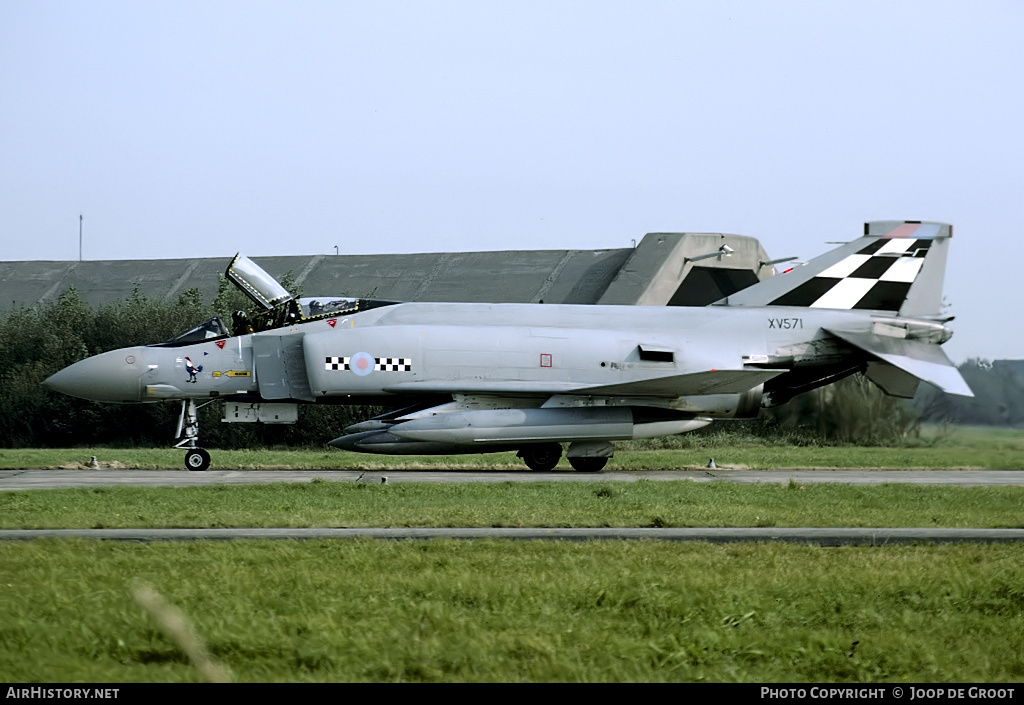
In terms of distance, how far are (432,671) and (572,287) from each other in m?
31.5

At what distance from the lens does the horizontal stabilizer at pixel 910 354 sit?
68.6 ft

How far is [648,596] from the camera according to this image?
7.14 meters

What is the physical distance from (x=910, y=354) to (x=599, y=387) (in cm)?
621

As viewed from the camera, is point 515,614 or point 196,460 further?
point 196,460

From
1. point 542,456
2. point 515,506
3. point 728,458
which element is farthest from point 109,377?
point 728,458

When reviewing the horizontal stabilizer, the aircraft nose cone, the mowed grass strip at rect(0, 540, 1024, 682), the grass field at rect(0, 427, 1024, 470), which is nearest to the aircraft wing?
the grass field at rect(0, 427, 1024, 470)

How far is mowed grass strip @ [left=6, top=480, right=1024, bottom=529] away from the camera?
38.5 ft

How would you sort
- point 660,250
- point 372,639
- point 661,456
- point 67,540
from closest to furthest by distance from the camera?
point 372,639 < point 67,540 < point 661,456 < point 660,250

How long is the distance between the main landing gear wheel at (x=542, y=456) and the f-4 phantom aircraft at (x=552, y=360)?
0.03m

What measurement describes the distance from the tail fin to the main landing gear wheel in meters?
4.64

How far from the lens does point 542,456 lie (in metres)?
21.7

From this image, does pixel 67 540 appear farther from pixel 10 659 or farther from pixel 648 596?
pixel 648 596

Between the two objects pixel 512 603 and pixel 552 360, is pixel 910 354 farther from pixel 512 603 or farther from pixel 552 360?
pixel 512 603
